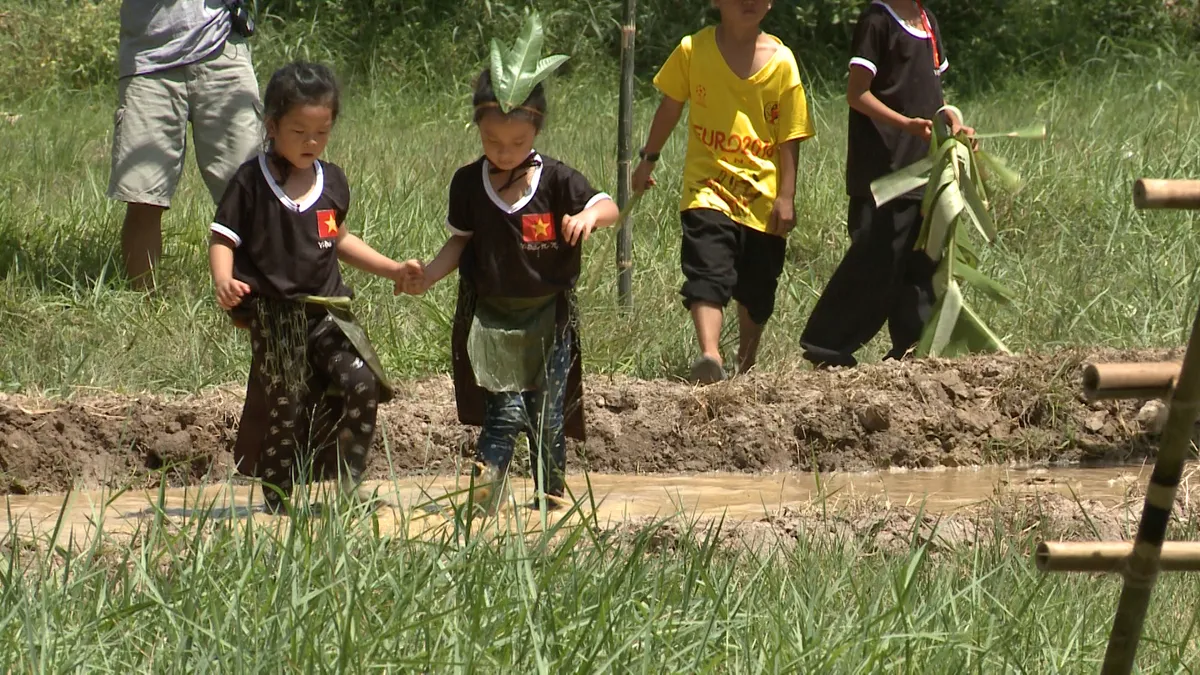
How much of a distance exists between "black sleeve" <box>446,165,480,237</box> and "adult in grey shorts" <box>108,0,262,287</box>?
2.17m

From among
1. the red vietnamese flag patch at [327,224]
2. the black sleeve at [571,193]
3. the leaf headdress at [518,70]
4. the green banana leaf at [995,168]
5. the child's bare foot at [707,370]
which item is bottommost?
the child's bare foot at [707,370]

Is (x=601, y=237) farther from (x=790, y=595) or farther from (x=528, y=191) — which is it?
(x=790, y=595)

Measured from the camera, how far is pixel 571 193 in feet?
15.8

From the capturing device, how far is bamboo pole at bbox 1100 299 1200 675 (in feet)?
7.23

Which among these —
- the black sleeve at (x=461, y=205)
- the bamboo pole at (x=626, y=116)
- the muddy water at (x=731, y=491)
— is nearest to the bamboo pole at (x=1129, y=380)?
the muddy water at (x=731, y=491)

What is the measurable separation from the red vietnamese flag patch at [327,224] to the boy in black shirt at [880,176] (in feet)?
7.01

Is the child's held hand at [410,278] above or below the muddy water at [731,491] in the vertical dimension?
above

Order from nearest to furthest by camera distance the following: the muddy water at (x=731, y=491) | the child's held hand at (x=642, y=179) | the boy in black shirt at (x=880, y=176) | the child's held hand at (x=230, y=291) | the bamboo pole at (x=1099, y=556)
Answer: the bamboo pole at (x=1099, y=556) → the child's held hand at (x=230, y=291) → the muddy water at (x=731, y=491) → the child's held hand at (x=642, y=179) → the boy in black shirt at (x=880, y=176)

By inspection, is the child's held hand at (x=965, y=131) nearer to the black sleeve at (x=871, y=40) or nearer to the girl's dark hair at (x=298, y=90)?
the black sleeve at (x=871, y=40)

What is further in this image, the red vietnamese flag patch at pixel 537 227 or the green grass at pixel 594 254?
the green grass at pixel 594 254

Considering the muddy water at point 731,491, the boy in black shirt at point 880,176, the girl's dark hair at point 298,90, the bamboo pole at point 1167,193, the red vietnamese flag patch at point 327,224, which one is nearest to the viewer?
the bamboo pole at point 1167,193

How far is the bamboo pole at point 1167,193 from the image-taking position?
7.02ft

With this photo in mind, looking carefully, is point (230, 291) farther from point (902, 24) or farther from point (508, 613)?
point (902, 24)

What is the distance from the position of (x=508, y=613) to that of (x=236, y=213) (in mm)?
2019
